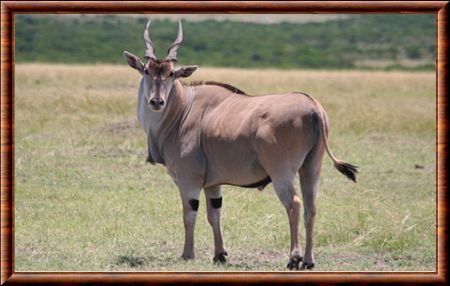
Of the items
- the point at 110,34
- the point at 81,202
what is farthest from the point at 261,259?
the point at 110,34

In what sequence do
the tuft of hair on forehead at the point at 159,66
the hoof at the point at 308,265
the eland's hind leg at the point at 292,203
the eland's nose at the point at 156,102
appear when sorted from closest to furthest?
the eland's hind leg at the point at 292,203, the hoof at the point at 308,265, the eland's nose at the point at 156,102, the tuft of hair on forehead at the point at 159,66

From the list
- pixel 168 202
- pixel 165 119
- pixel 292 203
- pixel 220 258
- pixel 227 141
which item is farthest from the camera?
pixel 168 202

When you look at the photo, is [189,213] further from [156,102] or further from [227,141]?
[156,102]

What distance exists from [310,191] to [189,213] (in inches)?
48.3

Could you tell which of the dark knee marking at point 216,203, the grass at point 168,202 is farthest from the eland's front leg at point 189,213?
the dark knee marking at point 216,203

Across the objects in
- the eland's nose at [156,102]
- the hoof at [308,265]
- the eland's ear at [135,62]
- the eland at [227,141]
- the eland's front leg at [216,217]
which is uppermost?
the eland's ear at [135,62]

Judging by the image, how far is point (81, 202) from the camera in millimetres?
12039

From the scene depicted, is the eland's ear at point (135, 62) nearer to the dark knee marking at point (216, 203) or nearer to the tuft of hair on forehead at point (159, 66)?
the tuft of hair on forehead at point (159, 66)

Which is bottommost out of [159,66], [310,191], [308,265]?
[308,265]

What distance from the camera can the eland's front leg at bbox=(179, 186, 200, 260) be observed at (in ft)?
30.5

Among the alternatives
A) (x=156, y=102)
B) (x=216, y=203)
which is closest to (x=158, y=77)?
(x=156, y=102)

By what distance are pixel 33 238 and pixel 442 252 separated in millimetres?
4163

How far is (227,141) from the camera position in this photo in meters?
9.07

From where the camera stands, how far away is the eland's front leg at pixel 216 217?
30.4 ft
